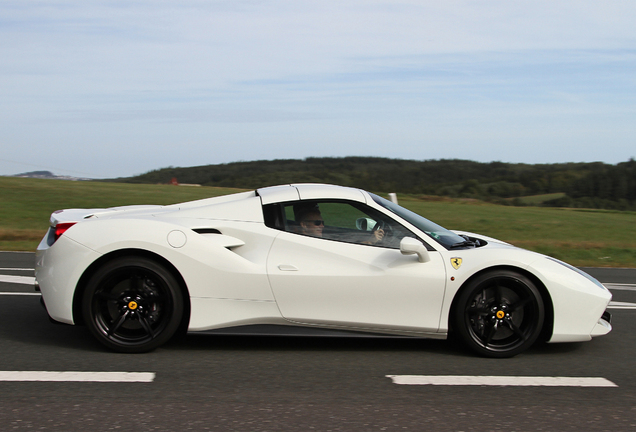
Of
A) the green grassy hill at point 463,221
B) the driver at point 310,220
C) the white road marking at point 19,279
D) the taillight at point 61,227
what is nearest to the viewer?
the driver at point 310,220

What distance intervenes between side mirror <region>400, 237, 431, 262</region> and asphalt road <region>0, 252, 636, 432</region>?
0.76 meters

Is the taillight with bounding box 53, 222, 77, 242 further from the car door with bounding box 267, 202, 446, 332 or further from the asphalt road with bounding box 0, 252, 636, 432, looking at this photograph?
the car door with bounding box 267, 202, 446, 332

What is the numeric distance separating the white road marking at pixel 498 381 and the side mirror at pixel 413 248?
0.85m

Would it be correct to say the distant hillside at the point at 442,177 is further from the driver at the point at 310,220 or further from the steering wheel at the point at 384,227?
the driver at the point at 310,220

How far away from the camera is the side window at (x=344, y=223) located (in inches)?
183

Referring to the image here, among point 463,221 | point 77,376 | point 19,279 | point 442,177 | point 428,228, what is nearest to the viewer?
point 77,376

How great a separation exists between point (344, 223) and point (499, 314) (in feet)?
4.34

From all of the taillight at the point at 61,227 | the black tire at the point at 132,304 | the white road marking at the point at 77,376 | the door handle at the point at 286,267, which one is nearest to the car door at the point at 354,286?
the door handle at the point at 286,267

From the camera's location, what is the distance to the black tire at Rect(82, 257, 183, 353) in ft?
14.5

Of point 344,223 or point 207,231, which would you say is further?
point 344,223

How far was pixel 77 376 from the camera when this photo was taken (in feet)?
12.9

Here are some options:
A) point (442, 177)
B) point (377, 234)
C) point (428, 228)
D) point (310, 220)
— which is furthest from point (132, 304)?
point (442, 177)

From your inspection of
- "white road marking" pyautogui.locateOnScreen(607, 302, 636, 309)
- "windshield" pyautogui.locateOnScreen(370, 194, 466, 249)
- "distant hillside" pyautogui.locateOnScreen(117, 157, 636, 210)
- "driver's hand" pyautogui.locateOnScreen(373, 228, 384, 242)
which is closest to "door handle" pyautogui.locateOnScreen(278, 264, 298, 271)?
"driver's hand" pyautogui.locateOnScreen(373, 228, 384, 242)

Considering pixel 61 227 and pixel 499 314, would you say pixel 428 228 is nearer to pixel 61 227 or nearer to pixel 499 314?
pixel 499 314
